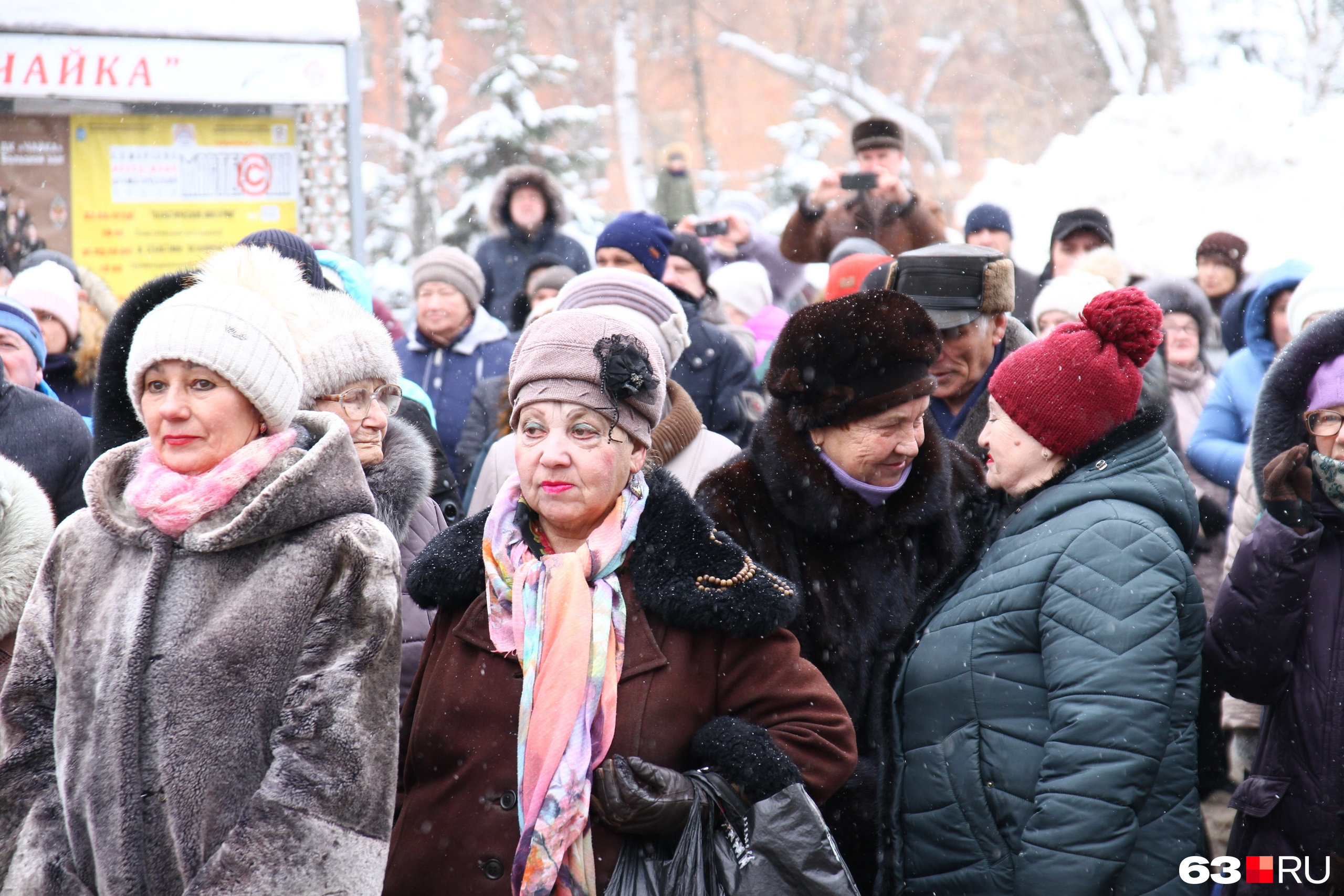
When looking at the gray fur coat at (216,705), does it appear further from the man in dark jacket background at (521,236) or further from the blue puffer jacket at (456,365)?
the man in dark jacket background at (521,236)

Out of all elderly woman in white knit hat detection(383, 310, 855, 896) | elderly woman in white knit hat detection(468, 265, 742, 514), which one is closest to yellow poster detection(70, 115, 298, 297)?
elderly woman in white knit hat detection(468, 265, 742, 514)

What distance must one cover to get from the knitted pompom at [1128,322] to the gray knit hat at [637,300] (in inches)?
55.8

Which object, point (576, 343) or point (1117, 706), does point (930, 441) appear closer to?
point (1117, 706)

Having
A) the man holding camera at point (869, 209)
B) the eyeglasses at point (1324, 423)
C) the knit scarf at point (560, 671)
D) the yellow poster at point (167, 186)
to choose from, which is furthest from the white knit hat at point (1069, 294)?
the yellow poster at point (167, 186)

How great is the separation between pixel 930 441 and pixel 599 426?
1.21 m

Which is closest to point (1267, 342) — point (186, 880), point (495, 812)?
point (495, 812)

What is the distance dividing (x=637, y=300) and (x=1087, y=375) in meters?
1.62

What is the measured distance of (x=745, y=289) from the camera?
823 centimetres

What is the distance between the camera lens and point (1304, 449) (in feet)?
9.98

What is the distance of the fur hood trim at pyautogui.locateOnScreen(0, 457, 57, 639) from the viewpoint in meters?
3.23

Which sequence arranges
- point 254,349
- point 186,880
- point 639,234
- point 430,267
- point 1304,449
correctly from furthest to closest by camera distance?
point 430,267 → point 639,234 → point 1304,449 → point 254,349 → point 186,880

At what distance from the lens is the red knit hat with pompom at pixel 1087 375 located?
9.80ft

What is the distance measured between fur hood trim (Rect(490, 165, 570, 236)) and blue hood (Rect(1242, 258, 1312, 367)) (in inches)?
187

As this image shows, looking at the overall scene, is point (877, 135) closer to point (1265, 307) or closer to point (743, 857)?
point (1265, 307)
